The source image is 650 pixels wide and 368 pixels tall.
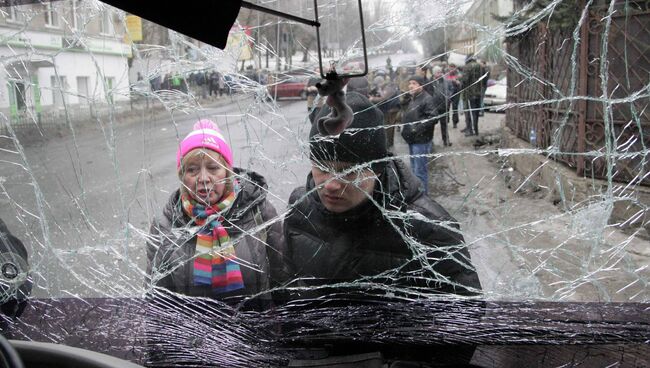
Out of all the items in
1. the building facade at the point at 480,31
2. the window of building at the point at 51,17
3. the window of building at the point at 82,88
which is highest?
the window of building at the point at 51,17

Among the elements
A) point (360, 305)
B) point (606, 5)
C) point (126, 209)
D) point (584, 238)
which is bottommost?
point (360, 305)

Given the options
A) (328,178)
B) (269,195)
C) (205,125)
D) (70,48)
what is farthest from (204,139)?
(70,48)

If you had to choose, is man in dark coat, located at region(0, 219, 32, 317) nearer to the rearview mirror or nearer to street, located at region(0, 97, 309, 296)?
street, located at region(0, 97, 309, 296)

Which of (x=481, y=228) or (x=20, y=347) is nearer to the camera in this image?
(x=20, y=347)

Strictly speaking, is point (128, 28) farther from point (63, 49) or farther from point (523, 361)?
point (523, 361)

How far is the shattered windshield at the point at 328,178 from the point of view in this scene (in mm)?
1451

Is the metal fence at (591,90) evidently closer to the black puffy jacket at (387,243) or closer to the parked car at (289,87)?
the black puffy jacket at (387,243)

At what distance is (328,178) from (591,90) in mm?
721

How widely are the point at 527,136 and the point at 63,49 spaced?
1354mm

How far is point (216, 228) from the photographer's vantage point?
168cm

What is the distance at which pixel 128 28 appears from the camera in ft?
5.31

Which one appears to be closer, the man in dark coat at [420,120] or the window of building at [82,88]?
the man in dark coat at [420,120]

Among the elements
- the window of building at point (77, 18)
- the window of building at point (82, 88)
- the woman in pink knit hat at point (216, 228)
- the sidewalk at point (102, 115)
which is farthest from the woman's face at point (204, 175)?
the window of building at point (77, 18)

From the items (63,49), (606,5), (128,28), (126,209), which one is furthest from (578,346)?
(63,49)
